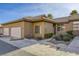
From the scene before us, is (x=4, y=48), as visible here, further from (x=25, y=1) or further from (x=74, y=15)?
(x=74, y=15)

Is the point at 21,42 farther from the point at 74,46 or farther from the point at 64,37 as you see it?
the point at 74,46

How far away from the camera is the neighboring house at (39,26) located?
461 centimetres

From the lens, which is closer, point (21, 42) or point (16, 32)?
point (21, 42)

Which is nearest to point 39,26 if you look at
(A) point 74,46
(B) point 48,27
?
(B) point 48,27

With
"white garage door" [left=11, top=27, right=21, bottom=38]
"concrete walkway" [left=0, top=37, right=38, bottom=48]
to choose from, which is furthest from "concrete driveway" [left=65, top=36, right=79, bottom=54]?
"white garage door" [left=11, top=27, right=21, bottom=38]

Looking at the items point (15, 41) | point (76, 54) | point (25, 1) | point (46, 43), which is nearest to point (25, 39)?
point (15, 41)

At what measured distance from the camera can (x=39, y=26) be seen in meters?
4.67

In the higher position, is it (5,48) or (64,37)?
(64,37)

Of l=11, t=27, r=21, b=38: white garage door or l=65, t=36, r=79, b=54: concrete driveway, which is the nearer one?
l=65, t=36, r=79, b=54: concrete driveway

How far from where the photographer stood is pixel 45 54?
4477 millimetres

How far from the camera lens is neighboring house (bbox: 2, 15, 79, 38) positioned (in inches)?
181

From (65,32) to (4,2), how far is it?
1.74 meters

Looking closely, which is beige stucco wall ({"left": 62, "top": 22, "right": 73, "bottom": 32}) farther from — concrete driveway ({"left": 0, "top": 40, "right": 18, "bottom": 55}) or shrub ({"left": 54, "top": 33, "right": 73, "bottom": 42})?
concrete driveway ({"left": 0, "top": 40, "right": 18, "bottom": 55})

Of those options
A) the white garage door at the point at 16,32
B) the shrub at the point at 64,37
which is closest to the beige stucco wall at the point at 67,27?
the shrub at the point at 64,37
